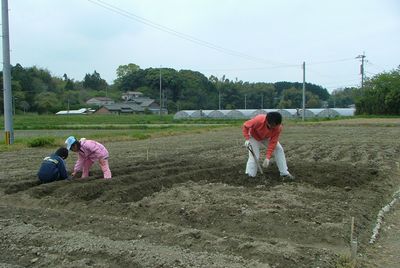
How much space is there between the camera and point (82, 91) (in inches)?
4294

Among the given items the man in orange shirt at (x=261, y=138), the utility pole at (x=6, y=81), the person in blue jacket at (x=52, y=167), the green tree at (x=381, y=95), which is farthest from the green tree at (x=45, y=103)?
the man in orange shirt at (x=261, y=138)

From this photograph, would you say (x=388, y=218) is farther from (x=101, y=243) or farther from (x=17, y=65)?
(x=17, y=65)

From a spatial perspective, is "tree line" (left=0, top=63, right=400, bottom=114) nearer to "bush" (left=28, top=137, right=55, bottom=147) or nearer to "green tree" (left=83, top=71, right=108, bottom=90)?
"green tree" (left=83, top=71, right=108, bottom=90)

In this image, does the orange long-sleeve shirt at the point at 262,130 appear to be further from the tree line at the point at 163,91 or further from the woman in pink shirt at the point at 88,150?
the tree line at the point at 163,91

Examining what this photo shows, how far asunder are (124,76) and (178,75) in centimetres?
1902

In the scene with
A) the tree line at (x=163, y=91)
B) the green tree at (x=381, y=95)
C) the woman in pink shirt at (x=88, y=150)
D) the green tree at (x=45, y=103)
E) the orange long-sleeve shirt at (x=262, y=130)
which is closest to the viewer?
the woman in pink shirt at (x=88, y=150)

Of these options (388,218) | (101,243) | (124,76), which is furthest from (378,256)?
(124,76)

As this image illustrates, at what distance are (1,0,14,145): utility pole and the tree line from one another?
56.7 m

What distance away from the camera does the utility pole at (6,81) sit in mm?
19969

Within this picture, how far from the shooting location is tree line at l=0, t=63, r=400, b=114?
81.2 meters

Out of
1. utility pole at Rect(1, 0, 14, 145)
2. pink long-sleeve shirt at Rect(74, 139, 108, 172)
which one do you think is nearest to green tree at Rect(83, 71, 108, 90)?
utility pole at Rect(1, 0, 14, 145)

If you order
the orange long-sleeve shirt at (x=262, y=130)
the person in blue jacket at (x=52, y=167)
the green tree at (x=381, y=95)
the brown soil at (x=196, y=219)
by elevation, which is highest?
the green tree at (x=381, y=95)

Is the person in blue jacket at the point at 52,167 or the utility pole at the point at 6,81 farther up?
the utility pole at the point at 6,81

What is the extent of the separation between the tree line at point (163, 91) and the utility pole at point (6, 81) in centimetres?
5667
